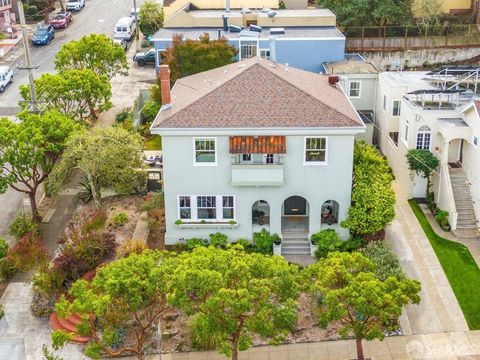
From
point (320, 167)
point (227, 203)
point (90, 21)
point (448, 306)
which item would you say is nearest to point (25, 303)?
point (227, 203)

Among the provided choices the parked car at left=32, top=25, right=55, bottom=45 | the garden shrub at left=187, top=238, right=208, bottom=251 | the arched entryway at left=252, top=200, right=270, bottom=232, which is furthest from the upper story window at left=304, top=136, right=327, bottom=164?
the parked car at left=32, top=25, right=55, bottom=45

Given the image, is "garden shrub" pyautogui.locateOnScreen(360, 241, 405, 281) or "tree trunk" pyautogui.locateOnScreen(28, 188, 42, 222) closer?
"garden shrub" pyautogui.locateOnScreen(360, 241, 405, 281)

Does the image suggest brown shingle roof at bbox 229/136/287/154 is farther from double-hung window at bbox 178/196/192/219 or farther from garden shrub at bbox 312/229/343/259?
garden shrub at bbox 312/229/343/259

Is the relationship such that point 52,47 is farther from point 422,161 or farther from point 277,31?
point 422,161

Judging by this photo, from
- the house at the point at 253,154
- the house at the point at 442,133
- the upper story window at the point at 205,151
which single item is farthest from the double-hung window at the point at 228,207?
the house at the point at 442,133

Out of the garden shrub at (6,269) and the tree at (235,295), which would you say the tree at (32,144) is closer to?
the garden shrub at (6,269)

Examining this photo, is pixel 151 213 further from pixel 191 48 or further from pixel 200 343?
pixel 191 48

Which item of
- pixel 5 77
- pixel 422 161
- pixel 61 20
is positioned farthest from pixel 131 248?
pixel 61 20
